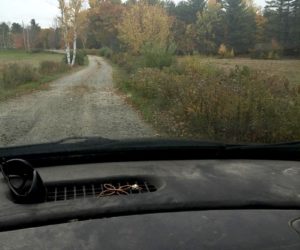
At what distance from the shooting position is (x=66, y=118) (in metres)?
11.7

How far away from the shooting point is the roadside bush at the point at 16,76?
22.0m

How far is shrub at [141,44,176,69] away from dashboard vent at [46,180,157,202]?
21074 millimetres

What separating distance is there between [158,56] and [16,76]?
7410 mm

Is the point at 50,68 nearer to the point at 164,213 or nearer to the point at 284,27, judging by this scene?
the point at 284,27

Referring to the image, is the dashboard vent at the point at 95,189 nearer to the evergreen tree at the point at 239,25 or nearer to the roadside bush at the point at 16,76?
the roadside bush at the point at 16,76

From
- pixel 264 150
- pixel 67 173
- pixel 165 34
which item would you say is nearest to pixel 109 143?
pixel 67 173

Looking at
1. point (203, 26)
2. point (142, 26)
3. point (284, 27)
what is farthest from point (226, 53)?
point (203, 26)

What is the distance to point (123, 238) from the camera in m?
1.91

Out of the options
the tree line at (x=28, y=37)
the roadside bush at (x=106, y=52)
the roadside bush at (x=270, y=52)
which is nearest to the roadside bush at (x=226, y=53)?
the roadside bush at (x=270, y=52)

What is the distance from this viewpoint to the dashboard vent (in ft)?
8.40

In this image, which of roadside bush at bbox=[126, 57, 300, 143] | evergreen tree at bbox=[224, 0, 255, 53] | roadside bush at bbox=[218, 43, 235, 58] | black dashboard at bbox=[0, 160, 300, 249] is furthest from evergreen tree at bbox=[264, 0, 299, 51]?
black dashboard at bbox=[0, 160, 300, 249]

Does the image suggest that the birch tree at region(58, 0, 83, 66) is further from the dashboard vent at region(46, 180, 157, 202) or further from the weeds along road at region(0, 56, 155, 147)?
the dashboard vent at region(46, 180, 157, 202)

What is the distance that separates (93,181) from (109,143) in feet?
2.34

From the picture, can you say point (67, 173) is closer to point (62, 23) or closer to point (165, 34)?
point (165, 34)
